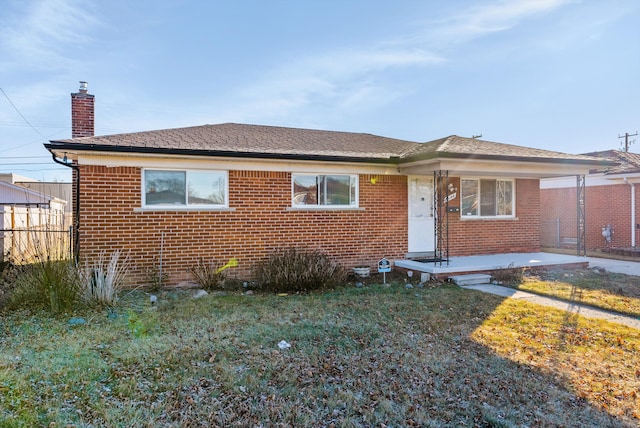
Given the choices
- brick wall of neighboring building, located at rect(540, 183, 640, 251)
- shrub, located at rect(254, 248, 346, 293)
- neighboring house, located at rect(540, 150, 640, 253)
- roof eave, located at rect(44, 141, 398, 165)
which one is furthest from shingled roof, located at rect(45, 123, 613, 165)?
brick wall of neighboring building, located at rect(540, 183, 640, 251)

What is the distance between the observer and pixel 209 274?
28.8 feet

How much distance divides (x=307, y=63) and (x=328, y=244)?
647 cm

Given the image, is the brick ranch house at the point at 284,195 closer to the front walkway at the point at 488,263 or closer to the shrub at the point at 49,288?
the front walkway at the point at 488,263

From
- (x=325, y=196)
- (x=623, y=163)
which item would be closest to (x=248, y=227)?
(x=325, y=196)

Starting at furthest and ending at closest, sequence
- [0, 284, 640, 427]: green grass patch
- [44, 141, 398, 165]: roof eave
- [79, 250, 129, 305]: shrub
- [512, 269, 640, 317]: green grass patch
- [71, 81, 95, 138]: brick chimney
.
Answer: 1. [71, 81, 95, 138]: brick chimney
2. [44, 141, 398, 165]: roof eave
3. [512, 269, 640, 317]: green grass patch
4. [79, 250, 129, 305]: shrub
5. [0, 284, 640, 427]: green grass patch

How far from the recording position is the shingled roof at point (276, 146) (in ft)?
27.5

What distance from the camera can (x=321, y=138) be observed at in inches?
481

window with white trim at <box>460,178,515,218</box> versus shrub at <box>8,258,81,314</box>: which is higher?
window with white trim at <box>460,178,515,218</box>

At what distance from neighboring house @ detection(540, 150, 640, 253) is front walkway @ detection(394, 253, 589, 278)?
170 inches

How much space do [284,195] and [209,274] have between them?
251cm

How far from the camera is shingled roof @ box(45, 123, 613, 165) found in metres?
8.38

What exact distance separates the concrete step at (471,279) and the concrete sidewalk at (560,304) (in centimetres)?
18

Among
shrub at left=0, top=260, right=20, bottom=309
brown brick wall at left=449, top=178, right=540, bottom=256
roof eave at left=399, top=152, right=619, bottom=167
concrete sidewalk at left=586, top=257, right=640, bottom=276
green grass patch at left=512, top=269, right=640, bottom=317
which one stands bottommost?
green grass patch at left=512, top=269, right=640, bottom=317

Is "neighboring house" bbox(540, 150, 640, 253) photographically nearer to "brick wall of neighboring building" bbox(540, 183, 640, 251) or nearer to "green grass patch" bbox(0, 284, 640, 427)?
"brick wall of neighboring building" bbox(540, 183, 640, 251)
